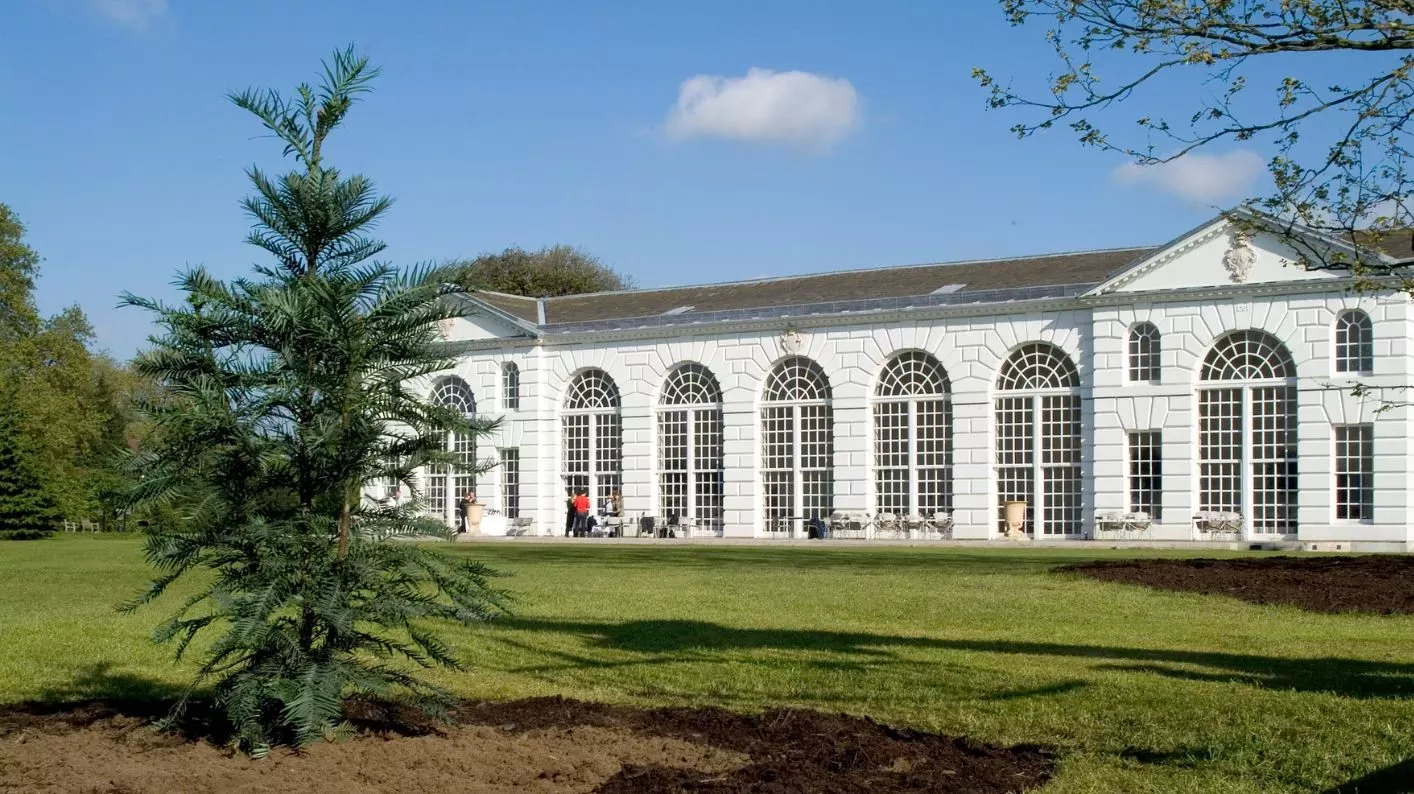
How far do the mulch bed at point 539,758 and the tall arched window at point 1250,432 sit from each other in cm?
2988

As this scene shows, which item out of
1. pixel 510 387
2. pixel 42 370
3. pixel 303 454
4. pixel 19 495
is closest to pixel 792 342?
pixel 510 387

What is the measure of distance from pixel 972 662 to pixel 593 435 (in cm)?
3452

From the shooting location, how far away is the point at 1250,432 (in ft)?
116

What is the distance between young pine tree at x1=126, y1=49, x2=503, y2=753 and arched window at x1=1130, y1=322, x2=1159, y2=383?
3161 cm

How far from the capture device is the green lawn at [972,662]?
302 inches

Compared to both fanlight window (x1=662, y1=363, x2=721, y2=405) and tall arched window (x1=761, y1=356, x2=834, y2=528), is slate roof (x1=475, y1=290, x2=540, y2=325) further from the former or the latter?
tall arched window (x1=761, y1=356, x2=834, y2=528)

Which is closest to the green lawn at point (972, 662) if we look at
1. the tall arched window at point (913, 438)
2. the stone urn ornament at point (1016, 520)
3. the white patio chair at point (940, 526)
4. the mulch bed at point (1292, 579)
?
the mulch bed at point (1292, 579)

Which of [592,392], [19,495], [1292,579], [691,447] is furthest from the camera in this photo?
[592,392]

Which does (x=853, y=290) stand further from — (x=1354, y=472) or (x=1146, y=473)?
(x=1354, y=472)

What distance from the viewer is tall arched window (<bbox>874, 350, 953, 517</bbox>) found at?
39344mm

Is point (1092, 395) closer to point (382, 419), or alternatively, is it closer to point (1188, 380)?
point (1188, 380)

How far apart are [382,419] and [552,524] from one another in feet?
125

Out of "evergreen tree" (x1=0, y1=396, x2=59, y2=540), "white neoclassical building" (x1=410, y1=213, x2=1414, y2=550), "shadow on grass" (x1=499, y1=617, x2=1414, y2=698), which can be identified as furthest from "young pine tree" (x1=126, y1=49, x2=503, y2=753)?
"evergreen tree" (x1=0, y1=396, x2=59, y2=540)

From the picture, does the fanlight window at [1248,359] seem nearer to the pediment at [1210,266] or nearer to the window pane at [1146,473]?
the pediment at [1210,266]
